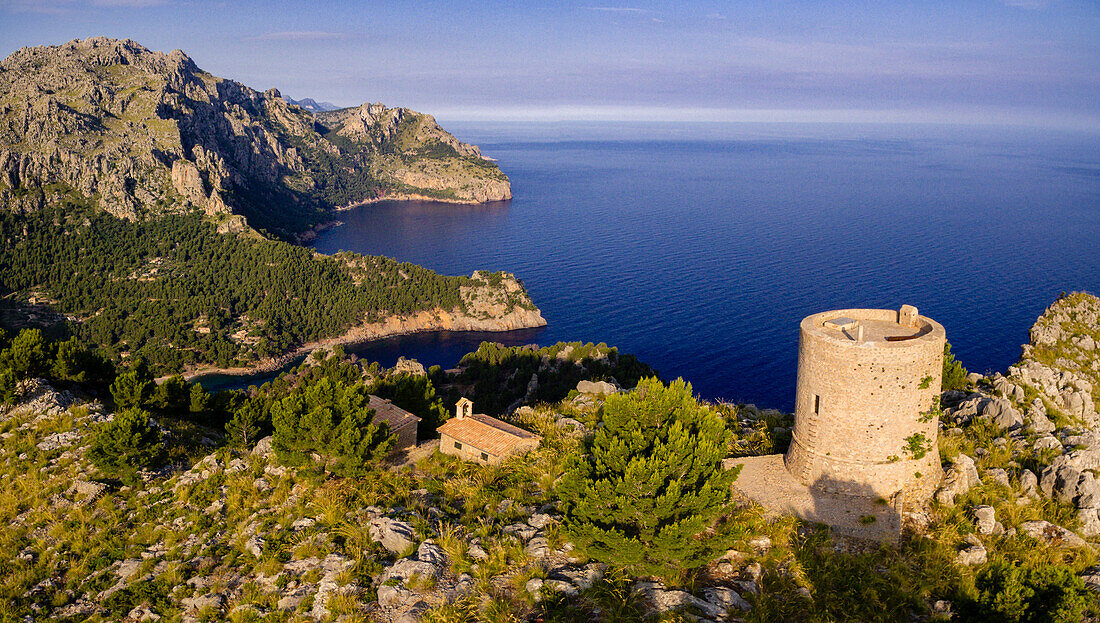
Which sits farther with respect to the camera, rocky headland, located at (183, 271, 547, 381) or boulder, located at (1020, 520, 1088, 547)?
rocky headland, located at (183, 271, 547, 381)

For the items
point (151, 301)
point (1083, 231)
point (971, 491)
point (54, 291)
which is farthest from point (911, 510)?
point (1083, 231)

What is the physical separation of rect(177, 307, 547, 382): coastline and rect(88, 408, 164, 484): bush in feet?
293

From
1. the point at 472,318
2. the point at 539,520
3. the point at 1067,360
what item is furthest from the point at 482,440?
the point at 472,318

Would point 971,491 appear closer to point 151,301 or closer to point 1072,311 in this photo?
point 1072,311

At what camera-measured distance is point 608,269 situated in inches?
6029

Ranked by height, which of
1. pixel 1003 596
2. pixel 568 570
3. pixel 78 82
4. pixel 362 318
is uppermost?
pixel 78 82

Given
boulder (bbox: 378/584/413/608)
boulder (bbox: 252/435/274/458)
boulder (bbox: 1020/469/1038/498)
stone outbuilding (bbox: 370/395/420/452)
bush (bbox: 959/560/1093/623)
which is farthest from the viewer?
stone outbuilding (bbox: 370/395/420/452)

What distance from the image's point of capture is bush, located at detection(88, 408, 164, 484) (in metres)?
29.2

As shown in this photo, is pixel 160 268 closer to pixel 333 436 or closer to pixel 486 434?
pixel 333 436

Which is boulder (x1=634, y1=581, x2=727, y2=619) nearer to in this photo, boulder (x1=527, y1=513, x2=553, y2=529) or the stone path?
boulder (x1=527, y1=513, x2=553, y2=529)

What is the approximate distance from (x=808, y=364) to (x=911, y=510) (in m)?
5.70

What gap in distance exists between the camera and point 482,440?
27.7 metres

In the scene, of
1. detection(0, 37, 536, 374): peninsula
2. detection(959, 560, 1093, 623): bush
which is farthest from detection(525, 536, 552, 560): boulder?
detection(0, 37, 536, 374): peninsula

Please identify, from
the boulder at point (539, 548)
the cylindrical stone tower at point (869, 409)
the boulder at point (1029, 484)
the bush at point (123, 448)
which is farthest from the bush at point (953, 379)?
the bush at point (123, 448)
